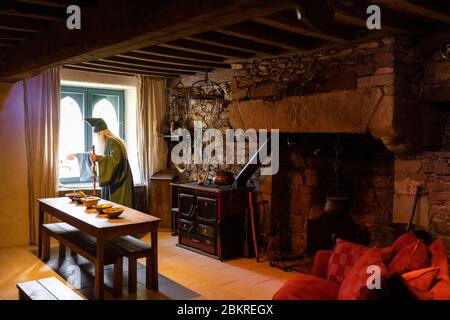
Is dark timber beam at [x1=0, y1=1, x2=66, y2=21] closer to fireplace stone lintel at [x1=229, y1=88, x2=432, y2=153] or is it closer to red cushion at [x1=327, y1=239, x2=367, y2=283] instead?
fireplace stone lintel at [x1=229, y1=88, x2=432, y2=153]

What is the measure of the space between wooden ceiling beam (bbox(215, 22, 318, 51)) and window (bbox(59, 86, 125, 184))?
337 cm

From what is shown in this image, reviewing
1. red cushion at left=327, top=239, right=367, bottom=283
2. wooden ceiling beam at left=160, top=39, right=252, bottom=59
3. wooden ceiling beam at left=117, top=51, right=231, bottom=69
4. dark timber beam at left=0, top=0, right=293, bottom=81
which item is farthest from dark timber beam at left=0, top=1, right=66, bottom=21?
red cushion at left=327, top=239, right=367, bottom=283

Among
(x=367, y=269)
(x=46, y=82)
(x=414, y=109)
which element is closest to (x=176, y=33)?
(x=367, y=269)

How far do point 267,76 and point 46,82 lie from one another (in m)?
2.97

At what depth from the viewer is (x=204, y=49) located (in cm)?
452

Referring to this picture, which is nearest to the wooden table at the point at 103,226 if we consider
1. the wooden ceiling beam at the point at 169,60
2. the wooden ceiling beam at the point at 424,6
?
the wooden ceiling beam at the point at 169,60

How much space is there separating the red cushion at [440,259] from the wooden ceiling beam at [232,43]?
2539 mm

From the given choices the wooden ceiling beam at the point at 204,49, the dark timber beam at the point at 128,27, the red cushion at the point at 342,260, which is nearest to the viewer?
the dark timber beam at the point at 128,27

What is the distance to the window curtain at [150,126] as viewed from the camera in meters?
6.69

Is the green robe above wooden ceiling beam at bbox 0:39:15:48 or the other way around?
the other way around

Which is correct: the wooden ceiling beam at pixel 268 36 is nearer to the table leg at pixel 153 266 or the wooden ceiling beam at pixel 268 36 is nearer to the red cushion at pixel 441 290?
the table leg at pixel 153 266

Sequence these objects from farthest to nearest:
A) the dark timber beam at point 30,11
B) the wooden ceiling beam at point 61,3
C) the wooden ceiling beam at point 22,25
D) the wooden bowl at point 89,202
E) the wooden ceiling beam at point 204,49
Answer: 1. the wooden bowl at point 89,202
2. the wooden ceiling beam at point 204,49
3. the wooden ceiling beam at point 22,25
4. the dark timber beam at point 30,11
5. the wooden ceiling beam at point 61,3

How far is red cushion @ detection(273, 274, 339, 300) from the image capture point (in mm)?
2812
